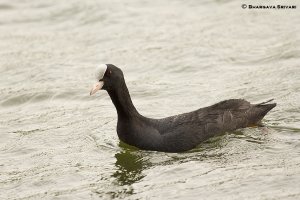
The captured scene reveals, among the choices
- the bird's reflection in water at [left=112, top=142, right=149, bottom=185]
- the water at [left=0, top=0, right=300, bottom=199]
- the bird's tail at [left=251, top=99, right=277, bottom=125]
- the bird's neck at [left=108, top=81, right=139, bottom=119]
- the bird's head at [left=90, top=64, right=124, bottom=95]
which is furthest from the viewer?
the bird's tail at [left=251, top=99, right=277, bottom=125]

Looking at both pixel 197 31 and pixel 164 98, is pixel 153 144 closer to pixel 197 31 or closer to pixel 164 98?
pixel 164 98

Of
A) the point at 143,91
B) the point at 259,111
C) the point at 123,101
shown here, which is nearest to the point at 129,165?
the point at 123,101

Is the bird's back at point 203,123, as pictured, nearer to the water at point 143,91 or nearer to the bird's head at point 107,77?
the water at point 143,91

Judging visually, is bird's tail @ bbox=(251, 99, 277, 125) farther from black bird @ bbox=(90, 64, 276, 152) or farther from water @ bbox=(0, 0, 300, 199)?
black bird @ bbox=(90, 64, 276, 152)

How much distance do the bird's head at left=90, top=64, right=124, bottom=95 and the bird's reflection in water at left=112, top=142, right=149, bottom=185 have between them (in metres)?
1.10

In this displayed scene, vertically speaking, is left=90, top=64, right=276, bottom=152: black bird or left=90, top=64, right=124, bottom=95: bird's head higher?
left=90, top=64, right=124, bottom=95: bird's head

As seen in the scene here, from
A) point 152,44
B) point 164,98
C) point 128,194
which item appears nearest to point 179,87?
point 164,98

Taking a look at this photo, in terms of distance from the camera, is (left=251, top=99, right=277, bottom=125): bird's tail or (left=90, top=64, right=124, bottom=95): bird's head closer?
(left=90, top=64, right=124, bottom=95): bird's head

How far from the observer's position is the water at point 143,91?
10.1m

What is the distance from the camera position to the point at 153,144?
10.7 m

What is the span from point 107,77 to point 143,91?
12.0ft

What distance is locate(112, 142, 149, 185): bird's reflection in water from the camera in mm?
10359

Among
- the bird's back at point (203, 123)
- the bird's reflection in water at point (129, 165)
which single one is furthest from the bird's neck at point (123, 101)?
the bird's reflection in water at point (129, 165)

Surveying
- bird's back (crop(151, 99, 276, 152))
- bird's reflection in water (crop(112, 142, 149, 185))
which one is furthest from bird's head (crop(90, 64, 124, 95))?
bird's reflection in water (crop(112, 142, 149, 185))
